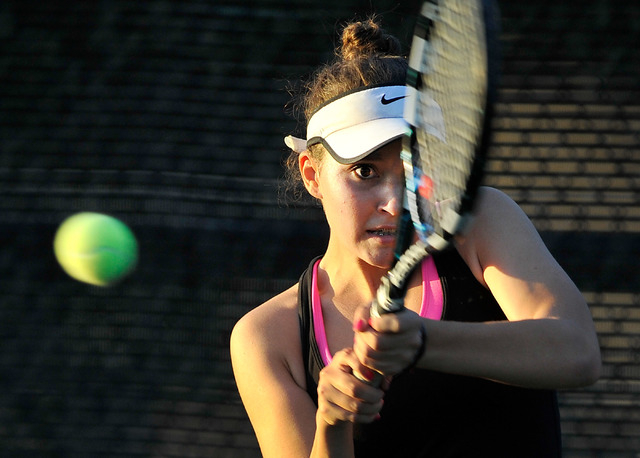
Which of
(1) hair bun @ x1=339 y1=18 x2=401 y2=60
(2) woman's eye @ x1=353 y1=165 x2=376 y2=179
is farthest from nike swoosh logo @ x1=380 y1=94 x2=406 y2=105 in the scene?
(1) hair bun @ x1=339 y1=18 x2=401 y2=60

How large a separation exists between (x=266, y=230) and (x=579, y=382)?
2373mm

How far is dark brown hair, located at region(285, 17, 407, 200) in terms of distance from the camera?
1947mm

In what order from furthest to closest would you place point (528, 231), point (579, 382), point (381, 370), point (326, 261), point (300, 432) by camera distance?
point (326, 261) < point (300, 432) < point (528, 231) < point (579, 382) < point (381, 370)

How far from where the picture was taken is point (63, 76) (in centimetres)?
385

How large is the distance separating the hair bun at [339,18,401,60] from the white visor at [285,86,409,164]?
20 cm

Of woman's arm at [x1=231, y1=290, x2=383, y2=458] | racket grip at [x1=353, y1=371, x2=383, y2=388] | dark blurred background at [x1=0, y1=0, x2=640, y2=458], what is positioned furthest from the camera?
dark blurred background at [x1=0, y1=0, x2=640, y2=458]

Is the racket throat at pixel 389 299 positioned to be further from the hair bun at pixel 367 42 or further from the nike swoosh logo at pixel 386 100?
the hair bun at pixel 367 42

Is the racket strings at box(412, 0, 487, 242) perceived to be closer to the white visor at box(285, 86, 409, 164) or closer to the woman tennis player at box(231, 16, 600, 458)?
the woman tennis player at box(231, 16, 600, 458)

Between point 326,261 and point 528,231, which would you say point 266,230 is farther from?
point 528,231

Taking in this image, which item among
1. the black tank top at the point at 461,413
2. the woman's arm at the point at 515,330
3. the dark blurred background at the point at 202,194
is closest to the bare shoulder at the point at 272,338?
the black tank top at the point at 461,413

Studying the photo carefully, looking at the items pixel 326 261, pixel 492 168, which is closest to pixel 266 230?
pixel 492 168

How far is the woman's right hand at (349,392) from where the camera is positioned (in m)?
1.39

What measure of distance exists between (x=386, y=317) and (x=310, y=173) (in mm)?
806

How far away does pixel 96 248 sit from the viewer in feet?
12.2
